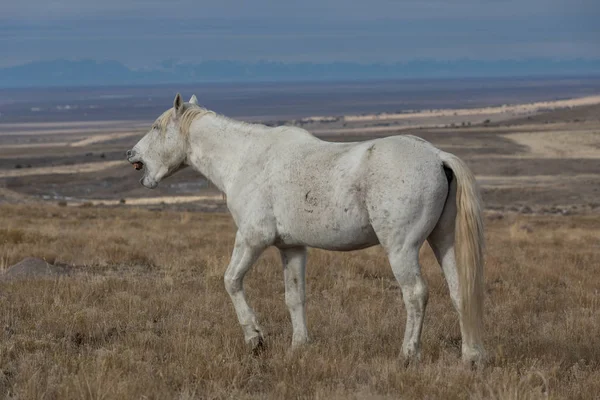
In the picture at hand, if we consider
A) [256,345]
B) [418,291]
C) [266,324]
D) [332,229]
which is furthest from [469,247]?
[266,324]

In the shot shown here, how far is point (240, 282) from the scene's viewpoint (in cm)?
744

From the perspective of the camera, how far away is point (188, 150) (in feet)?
26.5

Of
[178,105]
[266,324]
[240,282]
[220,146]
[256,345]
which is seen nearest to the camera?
[256,345]

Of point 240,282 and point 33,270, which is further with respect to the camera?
point 33,270

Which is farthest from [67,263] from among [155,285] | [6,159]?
[6,159]

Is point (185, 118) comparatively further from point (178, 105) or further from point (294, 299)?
point (294, 299)

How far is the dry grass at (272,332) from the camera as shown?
6145 mm

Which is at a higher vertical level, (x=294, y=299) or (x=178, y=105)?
(x=178, y=105)

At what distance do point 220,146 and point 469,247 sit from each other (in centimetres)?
239

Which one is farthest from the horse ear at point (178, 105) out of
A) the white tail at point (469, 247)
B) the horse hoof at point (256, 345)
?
the white tail at point (469, 247)

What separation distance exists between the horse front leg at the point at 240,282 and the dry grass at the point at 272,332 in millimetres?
158

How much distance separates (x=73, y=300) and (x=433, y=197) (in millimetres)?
4677

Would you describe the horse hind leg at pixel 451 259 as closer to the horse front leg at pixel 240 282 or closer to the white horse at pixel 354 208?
the white horse at pixel 354 208

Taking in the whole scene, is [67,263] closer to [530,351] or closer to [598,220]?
[530,351]
